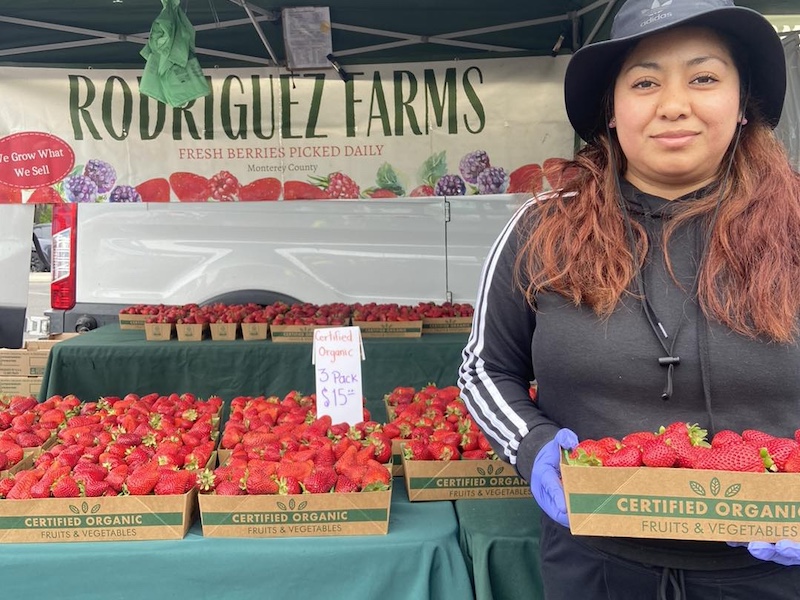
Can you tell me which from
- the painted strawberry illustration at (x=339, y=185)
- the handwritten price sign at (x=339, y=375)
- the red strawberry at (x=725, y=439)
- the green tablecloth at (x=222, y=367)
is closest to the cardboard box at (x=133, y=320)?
the green tablecloth at (x=222, y=367)

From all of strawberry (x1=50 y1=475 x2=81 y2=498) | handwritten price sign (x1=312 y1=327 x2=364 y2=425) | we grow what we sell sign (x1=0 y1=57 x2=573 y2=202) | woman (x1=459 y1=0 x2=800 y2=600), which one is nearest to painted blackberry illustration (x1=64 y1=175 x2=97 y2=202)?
we grow what we sell sign (x1=0 y1=57 x2=573 y2=202)

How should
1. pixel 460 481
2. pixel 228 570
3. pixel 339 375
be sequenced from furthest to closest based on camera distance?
1. pixel 339 375
2. pixel 460 481
3. pixel 228 570

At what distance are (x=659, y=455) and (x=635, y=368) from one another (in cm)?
18

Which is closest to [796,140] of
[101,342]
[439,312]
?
[439,312]

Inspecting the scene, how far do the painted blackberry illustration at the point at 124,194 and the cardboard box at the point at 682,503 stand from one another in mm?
4709

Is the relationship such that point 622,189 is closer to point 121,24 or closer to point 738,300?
point 738,300

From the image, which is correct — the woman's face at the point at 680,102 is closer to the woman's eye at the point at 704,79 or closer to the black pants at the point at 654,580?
the woman's eye at the point at 704,79

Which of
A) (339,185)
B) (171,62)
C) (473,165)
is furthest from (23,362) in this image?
(473,165)

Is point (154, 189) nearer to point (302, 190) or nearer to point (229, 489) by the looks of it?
point (302, 190)

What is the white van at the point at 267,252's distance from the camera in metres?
5.51

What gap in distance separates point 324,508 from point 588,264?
0.97 meters

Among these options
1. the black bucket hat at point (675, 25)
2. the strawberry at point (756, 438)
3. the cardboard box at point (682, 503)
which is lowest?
the cardboard box at point (682, 503)

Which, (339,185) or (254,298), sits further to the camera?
(254,298)

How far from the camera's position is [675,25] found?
49.6 inches
